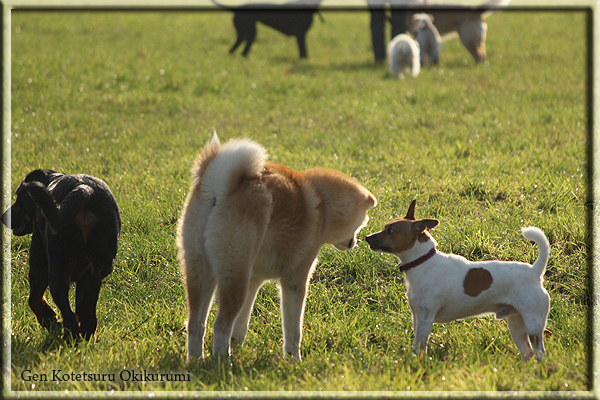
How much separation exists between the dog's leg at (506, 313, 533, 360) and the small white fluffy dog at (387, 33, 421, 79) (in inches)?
344

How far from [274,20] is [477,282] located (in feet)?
38.3

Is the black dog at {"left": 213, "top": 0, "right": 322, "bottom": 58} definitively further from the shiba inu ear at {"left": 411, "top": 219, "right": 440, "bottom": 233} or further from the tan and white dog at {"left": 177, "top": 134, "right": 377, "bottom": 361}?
the shiba inu ear at {"left": 411, "top": 219, "right": 440, "bottom": 233}

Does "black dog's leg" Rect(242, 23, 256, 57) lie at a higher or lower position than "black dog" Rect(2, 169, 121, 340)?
higher

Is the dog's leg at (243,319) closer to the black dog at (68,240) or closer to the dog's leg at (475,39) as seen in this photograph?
the black dog at (68,240)

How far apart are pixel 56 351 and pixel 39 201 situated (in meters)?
0.89

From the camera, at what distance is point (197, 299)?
3.18 metres

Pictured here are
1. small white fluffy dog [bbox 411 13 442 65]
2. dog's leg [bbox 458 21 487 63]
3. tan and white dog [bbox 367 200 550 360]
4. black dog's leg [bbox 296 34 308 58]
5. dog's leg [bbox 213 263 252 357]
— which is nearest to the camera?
dog's leg [bbox 213 263 252 357]

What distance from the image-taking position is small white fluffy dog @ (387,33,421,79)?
11430 mm

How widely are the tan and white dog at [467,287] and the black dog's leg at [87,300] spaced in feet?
5.83

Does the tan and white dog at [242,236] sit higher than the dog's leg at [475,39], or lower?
lower

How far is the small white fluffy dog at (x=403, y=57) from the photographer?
11430 millimetres

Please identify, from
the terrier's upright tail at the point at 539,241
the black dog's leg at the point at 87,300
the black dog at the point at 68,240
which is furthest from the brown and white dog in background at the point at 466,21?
the black dog's leg at the point at 87,300

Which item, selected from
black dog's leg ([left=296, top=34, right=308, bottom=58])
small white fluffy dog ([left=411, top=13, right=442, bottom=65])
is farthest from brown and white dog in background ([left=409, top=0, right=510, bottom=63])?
black dog's leg ([left=296, top=34, right=308, bottom=58])

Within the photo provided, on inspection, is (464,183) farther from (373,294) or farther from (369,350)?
(369,350)
